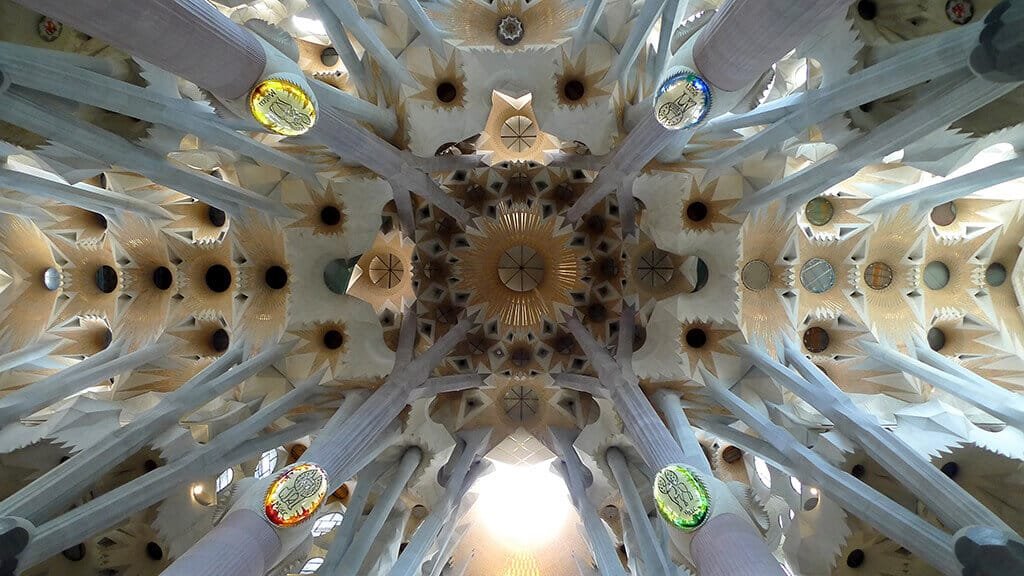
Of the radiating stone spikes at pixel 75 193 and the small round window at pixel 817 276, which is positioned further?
the small round window at pixel 817 276

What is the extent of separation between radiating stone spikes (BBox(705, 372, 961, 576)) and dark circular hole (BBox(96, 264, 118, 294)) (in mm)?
11926

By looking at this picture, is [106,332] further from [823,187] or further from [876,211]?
[876,211]

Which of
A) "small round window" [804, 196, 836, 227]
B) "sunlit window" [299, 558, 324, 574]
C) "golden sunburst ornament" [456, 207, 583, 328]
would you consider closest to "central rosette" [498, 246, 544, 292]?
"golden sunburst ornament" [456, 207, 583, 328]

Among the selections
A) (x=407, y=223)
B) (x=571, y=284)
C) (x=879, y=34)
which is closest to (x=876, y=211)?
(x=879, y=34)

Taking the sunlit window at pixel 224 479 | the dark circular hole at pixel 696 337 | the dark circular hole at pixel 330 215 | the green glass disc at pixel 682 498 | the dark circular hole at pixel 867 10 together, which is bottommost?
the green glass disc at pixel 682 498

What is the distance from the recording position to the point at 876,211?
11.7 m

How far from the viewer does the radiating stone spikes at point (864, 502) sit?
6.98 m

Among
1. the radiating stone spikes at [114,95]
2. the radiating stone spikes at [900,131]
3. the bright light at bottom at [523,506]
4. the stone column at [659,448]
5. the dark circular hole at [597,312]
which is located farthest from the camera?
the bright light at bottom at [523,506]

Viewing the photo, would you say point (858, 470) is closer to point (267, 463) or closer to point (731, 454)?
point (731, 454)

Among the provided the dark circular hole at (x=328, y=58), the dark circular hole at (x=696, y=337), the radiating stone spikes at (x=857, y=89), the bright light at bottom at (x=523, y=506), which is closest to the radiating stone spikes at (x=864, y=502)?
the dark circular hole at (x=696, y=337)

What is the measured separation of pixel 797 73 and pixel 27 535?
1329cm

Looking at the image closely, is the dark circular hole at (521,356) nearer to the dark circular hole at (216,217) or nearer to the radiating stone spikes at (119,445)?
the radiating stone spikes at (119,445)

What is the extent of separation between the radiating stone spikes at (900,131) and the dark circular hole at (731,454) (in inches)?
218

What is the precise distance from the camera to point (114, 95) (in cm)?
754
